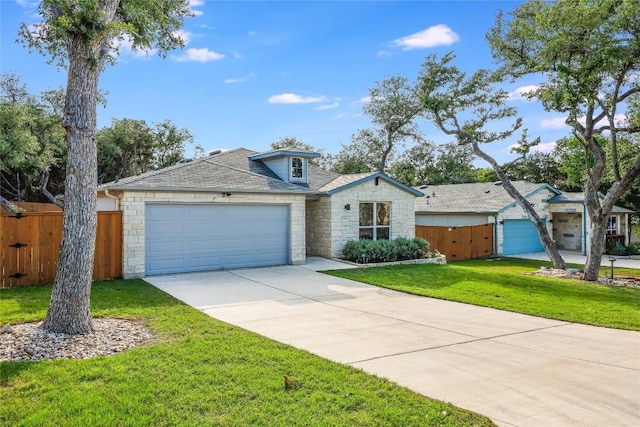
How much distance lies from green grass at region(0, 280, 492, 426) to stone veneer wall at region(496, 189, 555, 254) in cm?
1955

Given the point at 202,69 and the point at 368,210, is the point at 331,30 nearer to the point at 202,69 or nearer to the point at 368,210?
the point at 202,69

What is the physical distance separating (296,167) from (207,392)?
44.2 ft

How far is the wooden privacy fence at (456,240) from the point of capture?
2091cm

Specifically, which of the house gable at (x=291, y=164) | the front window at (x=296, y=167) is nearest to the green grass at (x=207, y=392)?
the house gable at (x=291, y=164)

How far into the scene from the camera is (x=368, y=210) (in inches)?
690

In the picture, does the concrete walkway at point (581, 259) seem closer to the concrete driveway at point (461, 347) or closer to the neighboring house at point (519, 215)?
the neighboring house at point (519, 215)

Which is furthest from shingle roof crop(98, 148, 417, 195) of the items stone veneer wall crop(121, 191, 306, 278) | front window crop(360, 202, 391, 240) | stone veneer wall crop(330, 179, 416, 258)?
front window crop(360, 202, 391, 240)

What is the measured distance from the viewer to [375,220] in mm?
17547

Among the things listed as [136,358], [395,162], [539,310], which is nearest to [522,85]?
[539,310]

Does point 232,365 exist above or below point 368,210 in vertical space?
below

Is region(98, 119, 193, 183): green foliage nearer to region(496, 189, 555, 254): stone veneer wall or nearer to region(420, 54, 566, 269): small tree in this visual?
region(420, 54, 566, 269): small tree

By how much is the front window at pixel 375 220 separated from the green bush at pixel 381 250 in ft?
2.93

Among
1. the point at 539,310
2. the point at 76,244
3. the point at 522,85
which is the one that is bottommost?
the point at 539,310

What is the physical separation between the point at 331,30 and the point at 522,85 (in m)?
7.42
